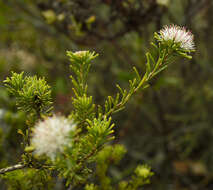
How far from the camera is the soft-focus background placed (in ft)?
4.99

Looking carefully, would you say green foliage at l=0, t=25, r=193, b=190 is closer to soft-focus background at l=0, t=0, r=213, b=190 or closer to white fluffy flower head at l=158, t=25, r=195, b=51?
white fluffy flower head at l=158, t=25, r=195, b=51

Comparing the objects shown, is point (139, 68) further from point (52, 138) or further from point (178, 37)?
point (52, 138)

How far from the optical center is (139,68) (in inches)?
68.4

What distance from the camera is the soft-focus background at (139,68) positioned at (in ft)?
4.99

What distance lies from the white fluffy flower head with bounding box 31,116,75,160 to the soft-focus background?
97cm

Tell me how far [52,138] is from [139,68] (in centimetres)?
136

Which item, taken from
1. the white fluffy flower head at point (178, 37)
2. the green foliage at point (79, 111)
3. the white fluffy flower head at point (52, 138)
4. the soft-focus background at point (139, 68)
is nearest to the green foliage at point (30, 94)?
the green foliage at point (79, 111)

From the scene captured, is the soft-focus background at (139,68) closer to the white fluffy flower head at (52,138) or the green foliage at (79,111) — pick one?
the green foliage at (79,111)

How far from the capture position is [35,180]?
768 mm

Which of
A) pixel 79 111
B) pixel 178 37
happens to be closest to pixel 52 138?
pixel 79 111

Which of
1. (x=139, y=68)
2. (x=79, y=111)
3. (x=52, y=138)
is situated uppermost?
(x=139, y=68)

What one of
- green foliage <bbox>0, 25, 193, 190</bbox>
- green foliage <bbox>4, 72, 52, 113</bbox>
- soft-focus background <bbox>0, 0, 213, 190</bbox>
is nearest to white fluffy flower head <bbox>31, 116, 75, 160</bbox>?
green foliage <bbox>0, 25, 193, 190</bbox>

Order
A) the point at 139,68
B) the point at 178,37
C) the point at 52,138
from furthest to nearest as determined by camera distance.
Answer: the point at 139,68 < the point at 178,37 < the point at 52,138

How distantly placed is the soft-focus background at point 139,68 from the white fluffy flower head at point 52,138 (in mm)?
970
